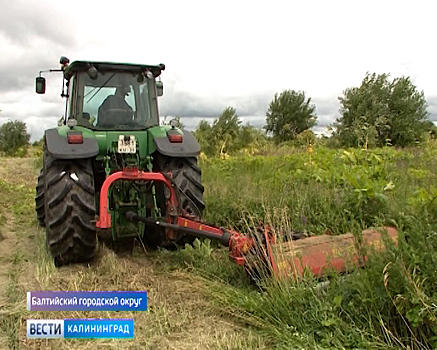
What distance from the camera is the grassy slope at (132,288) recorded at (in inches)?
106

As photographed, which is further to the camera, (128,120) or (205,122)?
(205,122)

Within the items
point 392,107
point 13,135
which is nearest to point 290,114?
point 392,107

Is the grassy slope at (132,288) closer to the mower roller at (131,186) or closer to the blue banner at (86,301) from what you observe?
the blue banner at (86,301)

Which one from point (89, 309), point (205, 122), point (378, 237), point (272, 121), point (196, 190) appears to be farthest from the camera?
point (272, 121)

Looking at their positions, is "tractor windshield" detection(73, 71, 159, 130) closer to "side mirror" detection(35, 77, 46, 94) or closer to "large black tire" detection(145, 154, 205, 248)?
"large black tire" detection(145, 154, 205, 248)

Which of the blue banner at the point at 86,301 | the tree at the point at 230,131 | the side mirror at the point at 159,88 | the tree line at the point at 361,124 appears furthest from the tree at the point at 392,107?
the blue banner at the point at 86,301

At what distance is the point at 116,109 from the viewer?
500 centimetres

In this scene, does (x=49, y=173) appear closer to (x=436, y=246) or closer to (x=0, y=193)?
(x=436, y=246)

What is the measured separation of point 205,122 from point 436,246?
1852 cm

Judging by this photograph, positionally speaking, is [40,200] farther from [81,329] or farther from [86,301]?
[81,329]

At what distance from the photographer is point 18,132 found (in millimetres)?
34656

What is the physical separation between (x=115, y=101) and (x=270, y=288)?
3054 millimetres

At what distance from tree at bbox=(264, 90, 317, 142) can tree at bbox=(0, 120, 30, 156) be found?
20.6m

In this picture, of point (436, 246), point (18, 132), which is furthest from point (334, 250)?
point (18, 132)
